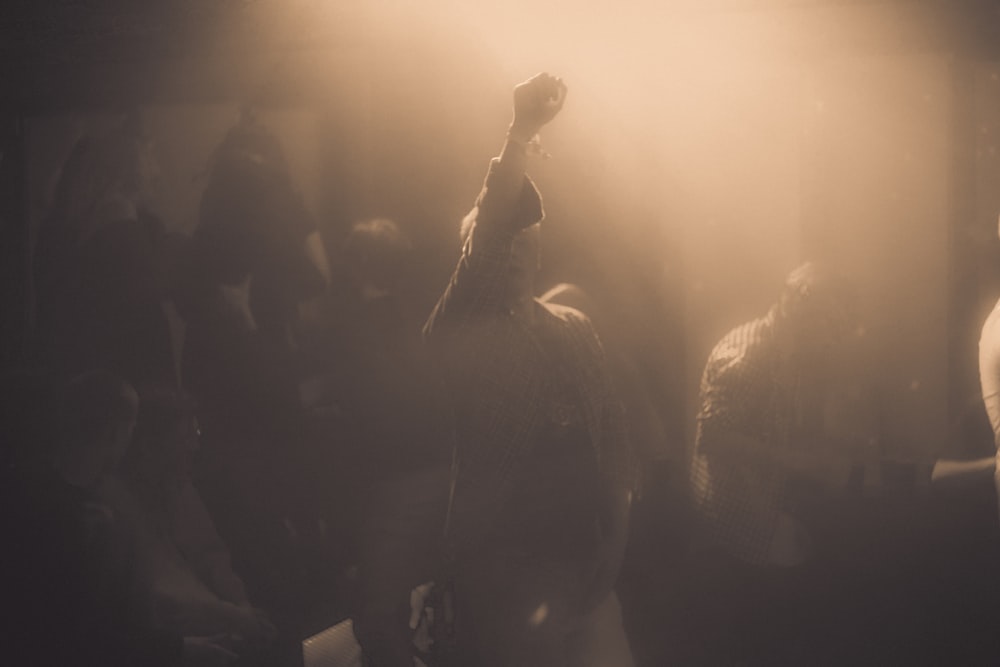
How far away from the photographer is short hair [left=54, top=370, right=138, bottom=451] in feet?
8.51

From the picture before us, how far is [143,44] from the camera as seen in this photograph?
104 inches

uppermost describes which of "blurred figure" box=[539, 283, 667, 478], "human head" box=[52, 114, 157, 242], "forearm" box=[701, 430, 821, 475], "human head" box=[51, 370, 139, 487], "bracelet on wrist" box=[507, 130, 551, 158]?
"human head" box=[52, 114, 157, 242]

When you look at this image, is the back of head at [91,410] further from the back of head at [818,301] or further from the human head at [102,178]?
the back of head at [818,301]

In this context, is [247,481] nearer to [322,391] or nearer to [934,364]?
[322,391]

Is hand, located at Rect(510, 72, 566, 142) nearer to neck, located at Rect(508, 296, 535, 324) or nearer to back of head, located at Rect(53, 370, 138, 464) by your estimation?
neck, located at Rect(508, 296, 535, 324)

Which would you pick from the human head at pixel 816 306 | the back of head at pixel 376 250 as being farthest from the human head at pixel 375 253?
the human head at pixel 816 306

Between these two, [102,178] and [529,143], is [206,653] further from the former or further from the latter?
[529,143]

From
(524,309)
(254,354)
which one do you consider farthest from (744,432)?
(254,354)

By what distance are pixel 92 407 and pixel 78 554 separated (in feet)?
1.34

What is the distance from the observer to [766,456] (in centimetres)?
241

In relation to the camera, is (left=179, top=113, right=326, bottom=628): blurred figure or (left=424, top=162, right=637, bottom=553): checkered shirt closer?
(left=424, top=162, right=637, bottom=553): checkered shirt

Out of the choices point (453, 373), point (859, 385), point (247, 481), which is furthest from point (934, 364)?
point (247, 481)

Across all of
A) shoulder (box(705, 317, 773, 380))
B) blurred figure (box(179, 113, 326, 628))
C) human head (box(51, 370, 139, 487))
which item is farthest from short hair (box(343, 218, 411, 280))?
shoulder (box(705, 317, 773, 380))

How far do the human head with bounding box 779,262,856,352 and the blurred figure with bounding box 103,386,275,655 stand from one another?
5.33 ft
